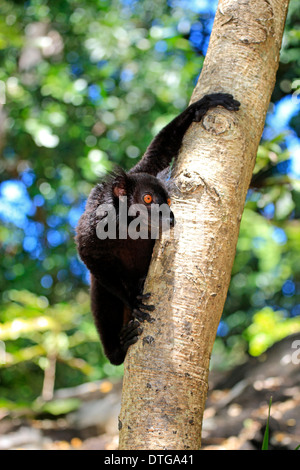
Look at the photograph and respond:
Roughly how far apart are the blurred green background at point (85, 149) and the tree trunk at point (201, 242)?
166cm

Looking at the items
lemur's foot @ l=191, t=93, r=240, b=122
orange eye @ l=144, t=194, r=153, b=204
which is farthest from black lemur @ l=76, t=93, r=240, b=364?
lemur's foot @ l=191, t=93, r=240, b=122

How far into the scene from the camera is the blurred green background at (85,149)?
5172mm

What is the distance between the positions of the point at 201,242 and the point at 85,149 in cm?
408

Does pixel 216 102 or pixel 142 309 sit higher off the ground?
pixel 216 102

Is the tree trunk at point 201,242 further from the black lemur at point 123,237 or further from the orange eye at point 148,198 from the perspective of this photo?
the orange eye at point 148,198

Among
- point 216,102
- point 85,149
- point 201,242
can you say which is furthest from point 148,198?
point 85,149

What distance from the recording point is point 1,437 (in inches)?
161

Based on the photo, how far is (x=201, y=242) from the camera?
5.89ft

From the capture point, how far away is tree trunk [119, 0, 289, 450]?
62.4 inches

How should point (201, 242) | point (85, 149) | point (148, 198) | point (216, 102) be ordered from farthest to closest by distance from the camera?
1. point (85, 149)
2. point (148, 198)
3. point (216, 102)
4. point (201, 242)

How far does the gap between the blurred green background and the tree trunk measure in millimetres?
1658

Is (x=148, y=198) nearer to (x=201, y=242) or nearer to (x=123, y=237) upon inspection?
(x=123, y=237)

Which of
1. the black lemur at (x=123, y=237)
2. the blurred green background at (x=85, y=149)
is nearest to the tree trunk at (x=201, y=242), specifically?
the black lemur at (x=123, y=237)
